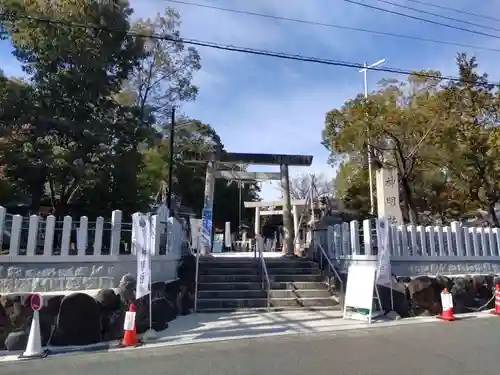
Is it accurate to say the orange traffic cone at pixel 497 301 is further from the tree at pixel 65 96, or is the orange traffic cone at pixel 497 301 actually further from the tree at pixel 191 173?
the tree at pixel 191 173

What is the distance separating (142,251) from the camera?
7.50 meters

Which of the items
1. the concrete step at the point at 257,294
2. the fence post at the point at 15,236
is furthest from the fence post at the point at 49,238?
the concrete step at the point at 257,294

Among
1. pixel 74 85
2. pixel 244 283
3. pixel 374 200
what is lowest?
pixel 244 283

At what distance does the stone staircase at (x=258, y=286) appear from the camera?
32.1 feet

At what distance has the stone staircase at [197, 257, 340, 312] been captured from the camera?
385 inches

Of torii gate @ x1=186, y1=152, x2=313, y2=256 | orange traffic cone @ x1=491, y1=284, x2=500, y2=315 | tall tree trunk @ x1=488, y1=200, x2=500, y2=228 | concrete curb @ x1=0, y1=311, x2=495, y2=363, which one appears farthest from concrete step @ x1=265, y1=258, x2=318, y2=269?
tall tree trunk @ x1=488, y1=200, x2=500, y2=228

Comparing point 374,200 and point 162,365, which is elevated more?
point 374,200

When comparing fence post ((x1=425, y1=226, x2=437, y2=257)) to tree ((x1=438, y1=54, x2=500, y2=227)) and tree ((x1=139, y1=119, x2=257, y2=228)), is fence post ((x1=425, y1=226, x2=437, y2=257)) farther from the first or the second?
tree ((x1=139, y1=119, x2=257, y2=228))

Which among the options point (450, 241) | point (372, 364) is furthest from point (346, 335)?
point (450, 241)

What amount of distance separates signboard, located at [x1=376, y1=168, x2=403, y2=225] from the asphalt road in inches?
217

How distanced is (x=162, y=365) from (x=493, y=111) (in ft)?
45.7

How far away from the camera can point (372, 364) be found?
215 inches

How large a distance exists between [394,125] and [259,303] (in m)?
7.47

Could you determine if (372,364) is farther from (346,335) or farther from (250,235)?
(250,235)
